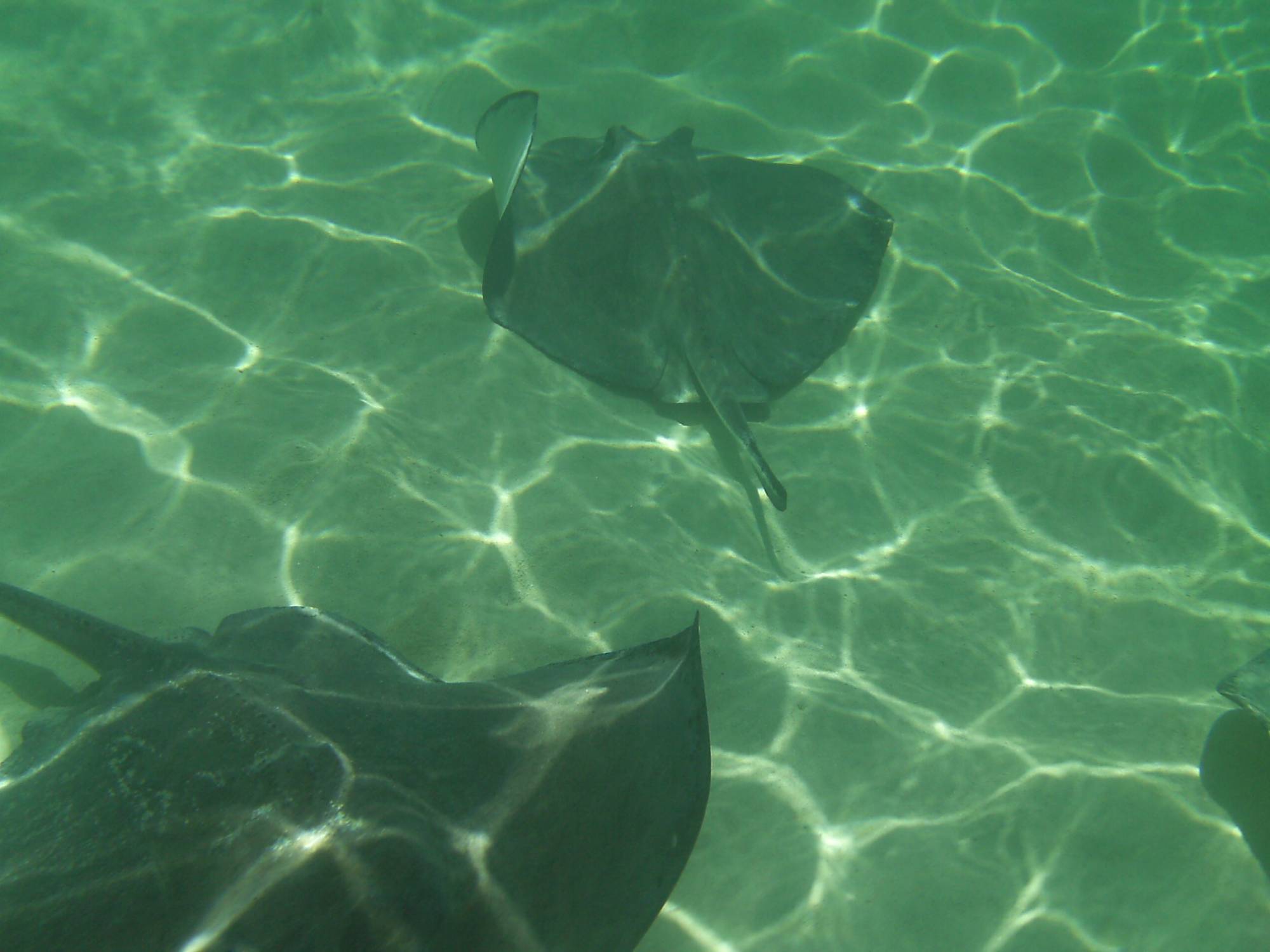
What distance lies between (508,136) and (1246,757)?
17.8 feet

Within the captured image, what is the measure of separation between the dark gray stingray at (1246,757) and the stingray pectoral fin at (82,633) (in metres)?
4.57

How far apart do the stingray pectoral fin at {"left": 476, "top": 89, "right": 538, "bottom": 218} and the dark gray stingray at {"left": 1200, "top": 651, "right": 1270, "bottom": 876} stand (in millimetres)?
4706

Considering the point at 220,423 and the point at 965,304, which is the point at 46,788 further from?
the point at 965,304

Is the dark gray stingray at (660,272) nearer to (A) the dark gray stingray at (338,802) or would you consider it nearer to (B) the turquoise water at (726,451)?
(B) the turquoise water at (726,451)

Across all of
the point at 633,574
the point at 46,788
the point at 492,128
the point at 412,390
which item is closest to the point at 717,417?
the point at 633,574

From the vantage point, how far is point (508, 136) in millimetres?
5035

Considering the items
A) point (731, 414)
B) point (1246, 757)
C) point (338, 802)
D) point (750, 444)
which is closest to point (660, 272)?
point (731, 414)

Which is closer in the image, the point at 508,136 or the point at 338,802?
the point at 338,802

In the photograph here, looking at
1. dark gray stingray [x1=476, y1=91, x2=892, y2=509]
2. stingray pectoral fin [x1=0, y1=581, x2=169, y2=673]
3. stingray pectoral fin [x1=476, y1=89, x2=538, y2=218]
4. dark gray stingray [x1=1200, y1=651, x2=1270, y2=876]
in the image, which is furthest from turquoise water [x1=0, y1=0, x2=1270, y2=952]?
stingray pectoral fin [x1=476, y1=89, x2=538, y2=218]

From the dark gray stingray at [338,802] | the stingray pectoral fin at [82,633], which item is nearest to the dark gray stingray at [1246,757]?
the dark gray stingray at [338,802]

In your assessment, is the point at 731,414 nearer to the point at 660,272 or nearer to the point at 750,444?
the point at 750,444

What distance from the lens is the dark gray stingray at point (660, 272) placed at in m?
5.02

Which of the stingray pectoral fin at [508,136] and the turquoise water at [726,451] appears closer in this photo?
the turquoise water at [726,451]

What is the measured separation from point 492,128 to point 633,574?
10.4ft
